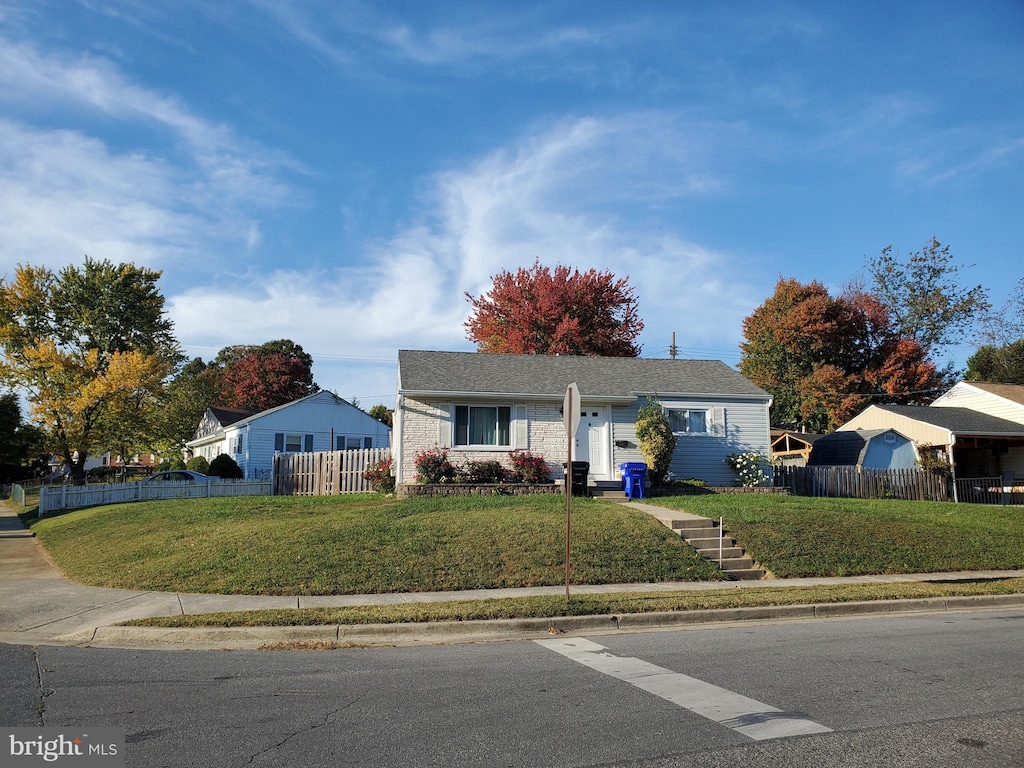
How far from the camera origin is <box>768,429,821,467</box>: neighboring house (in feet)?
125

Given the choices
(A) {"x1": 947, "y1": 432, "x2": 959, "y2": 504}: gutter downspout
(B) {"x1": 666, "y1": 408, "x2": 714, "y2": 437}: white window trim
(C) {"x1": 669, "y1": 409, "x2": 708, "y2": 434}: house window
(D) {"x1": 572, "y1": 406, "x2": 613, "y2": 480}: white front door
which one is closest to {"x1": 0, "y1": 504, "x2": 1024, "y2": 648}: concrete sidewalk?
(D) {"x1": 572, "y1": 406, "x2": 613, "y2": 480}: white front door

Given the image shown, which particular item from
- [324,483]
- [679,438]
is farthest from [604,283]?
[324,483]

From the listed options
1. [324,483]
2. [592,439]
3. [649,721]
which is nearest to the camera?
[649,721]

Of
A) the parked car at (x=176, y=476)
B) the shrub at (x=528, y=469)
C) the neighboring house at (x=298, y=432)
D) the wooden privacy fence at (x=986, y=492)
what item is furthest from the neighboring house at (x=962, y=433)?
the parked car at (x=176, y=476)

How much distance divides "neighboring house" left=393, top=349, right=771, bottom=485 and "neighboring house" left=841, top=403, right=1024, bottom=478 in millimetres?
10196

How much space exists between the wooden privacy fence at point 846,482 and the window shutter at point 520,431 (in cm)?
890

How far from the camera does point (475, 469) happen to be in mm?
21922

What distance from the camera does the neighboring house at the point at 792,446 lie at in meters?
38.1

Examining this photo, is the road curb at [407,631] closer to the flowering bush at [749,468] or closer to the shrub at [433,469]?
the shrub at [433,469]

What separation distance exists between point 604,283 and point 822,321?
13.7 m

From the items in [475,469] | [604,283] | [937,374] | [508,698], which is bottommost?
[508,698]

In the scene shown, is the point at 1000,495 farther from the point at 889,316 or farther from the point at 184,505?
the point at 184,505

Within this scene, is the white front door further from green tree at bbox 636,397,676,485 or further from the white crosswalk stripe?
the white crosswalk stripe

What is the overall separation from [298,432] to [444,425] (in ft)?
64.7
